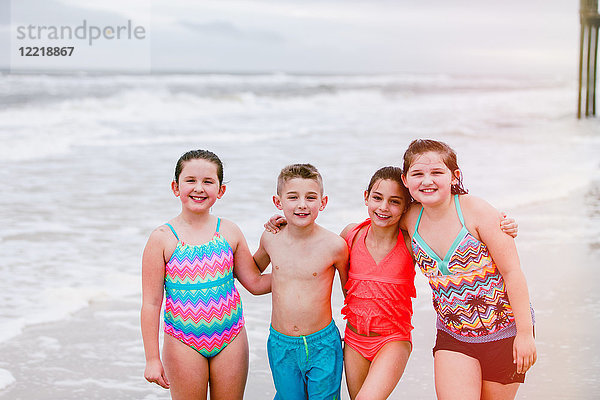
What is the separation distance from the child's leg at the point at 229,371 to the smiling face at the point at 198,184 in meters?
0.64

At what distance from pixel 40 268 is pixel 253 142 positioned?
9.45m

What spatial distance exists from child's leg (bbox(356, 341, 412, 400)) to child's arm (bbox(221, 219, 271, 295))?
0.65 metres

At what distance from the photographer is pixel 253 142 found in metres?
15.1

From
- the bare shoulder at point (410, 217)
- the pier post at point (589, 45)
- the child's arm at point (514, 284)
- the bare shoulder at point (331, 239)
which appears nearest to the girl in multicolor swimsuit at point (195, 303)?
the bare shoulder at point (331, 239)

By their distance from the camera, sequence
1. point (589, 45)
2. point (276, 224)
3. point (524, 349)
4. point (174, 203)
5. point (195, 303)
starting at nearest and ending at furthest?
point (524, 349)
point (195, 303)
point (276, 224)
point (174, 203)
point (589, 45)

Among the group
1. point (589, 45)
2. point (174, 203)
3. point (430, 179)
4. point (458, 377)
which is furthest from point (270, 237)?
point (589, 45)

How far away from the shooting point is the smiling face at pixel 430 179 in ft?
→ 9.77

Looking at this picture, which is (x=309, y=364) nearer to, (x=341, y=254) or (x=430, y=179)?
(x=341, y=254)

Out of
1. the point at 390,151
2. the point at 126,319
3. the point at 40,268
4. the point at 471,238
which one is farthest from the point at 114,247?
the point at 390,151

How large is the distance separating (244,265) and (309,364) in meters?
0.56

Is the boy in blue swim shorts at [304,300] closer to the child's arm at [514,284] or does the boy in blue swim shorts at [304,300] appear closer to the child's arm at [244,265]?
the child's arm at [244,265]

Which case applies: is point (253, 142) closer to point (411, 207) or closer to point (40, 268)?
point (40, 268)

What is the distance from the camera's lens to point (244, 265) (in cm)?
328

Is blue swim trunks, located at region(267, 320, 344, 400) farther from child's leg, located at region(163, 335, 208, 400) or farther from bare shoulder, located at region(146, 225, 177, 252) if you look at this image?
bare shoulder, located at region(146, 225, 177, 252)
